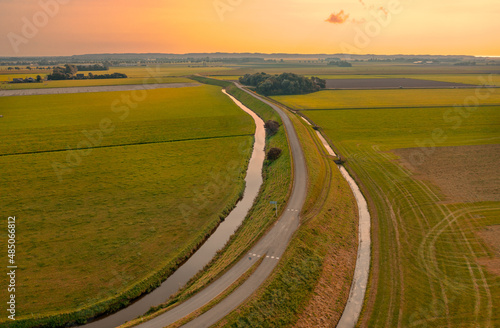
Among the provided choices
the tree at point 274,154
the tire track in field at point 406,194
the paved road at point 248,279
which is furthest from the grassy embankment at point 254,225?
the tire track in field at point 406,194

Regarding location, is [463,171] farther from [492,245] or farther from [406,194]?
[492,245]

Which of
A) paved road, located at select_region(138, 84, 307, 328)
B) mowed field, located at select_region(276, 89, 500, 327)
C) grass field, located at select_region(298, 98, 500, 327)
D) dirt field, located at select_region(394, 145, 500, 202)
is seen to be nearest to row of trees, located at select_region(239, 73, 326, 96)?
mowed field, located at select_region(276, 89, 500, 327)

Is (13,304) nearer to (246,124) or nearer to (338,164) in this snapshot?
(338,164)

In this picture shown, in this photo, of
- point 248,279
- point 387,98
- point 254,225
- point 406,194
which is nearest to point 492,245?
point 406,194

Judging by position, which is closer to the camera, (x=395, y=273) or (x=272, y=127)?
(x=395, y=273)

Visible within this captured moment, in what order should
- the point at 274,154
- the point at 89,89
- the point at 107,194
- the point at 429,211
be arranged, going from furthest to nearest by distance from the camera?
the point at 89,89
the point at 274,154
the point at 107,194
the point at 429,211

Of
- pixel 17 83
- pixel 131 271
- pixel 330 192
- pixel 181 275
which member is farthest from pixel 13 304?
pixel 17 83

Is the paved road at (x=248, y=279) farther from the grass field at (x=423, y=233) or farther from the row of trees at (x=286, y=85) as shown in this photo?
the row of trees at (x=286, y=85)
